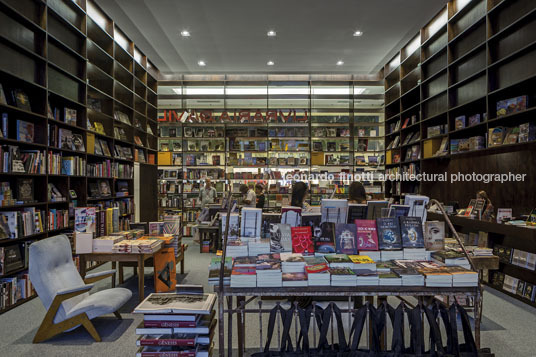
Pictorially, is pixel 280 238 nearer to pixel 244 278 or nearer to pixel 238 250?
pixel 238 250

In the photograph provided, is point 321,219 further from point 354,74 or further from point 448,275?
point 354,74

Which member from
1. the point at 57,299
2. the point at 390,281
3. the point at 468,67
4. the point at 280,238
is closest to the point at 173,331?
the point at 280,238

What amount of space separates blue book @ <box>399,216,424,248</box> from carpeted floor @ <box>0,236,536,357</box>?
4.20 ft

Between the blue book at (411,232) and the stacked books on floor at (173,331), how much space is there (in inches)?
56.3

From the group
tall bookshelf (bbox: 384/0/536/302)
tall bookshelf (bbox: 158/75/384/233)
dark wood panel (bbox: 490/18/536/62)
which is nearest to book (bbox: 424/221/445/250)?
tall bookshelf (bbox: 384/0/536/302)

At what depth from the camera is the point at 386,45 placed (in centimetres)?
706

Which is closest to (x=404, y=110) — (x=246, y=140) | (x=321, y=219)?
(x=246, y=140)

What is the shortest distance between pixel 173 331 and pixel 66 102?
4.35 metres

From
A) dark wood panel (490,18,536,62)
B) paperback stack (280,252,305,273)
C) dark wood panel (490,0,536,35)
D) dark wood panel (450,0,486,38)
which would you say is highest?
dark wood panel (450,0,486,38)

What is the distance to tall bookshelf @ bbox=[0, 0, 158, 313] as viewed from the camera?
3879 mm

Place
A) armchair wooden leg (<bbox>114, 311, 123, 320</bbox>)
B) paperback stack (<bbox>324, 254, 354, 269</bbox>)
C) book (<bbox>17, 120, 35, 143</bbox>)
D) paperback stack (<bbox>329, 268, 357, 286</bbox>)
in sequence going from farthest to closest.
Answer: book (<bbox>17, 120, 35, 143</bbox>) < armchair wooden leg (<bbox>114, 311, 123, 320</bbox>) < paperback stack (<bbox>324, 254, 354, 269</bbox>) < paperback stack (<bbox>329, 268, 357, 286</bbox>)

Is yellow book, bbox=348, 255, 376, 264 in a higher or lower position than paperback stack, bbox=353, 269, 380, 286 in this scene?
higher

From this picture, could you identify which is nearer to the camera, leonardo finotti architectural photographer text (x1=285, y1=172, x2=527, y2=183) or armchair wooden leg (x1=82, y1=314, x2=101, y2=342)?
armchair wooden leg (x1=82, y1=314, x2=101, y2=342)

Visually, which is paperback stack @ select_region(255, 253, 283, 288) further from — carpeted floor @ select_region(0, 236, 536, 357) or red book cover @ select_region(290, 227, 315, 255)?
carpeted floor @ select_region(0, 236, 536, 357)
